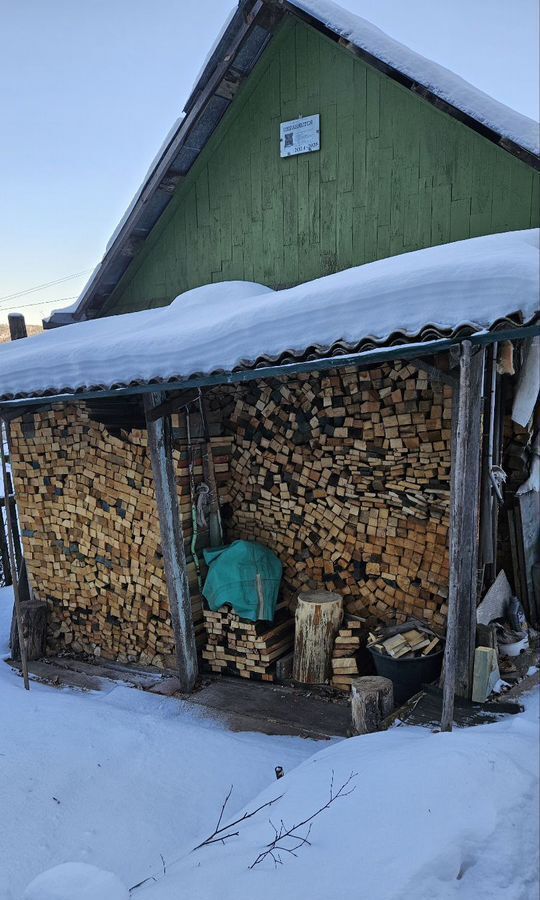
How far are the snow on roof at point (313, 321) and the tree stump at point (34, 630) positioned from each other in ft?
8.89

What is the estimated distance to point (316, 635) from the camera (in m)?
5.23

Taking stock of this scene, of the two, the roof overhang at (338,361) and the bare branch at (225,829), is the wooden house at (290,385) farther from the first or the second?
the bare branch at (225,829)

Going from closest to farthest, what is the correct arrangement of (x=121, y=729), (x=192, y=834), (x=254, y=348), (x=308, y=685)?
(x=192, y=834) → (x=254, y=348) → (x=121, y=729) → (x=308, y=685)

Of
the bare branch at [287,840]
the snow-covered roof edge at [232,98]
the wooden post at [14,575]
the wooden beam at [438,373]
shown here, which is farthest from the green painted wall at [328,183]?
the bare branch at [287,840]

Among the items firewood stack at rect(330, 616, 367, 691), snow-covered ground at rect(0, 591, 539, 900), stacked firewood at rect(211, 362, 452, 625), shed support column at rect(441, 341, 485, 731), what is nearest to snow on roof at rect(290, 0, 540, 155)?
stacked firewood at rect(211, 362, 452, 625)

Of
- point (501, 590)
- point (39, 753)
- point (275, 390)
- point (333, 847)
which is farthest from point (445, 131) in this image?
point (39, 753)

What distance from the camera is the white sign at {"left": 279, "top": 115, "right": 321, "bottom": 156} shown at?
19.9 feet

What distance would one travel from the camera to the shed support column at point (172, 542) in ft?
17.7

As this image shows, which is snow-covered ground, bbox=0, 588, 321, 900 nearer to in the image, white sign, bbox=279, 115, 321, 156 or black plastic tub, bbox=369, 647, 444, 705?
black plastic tub, bbox=369, 647, 444, 705

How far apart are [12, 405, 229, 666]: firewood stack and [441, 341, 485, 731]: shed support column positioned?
98.9 inches

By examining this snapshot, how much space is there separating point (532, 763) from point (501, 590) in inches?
88.2

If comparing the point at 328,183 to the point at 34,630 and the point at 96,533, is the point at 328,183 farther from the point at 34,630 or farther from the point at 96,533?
the point at 34,630

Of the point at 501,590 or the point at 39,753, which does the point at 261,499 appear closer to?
the point at 501,590

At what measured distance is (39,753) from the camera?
4.54 m
